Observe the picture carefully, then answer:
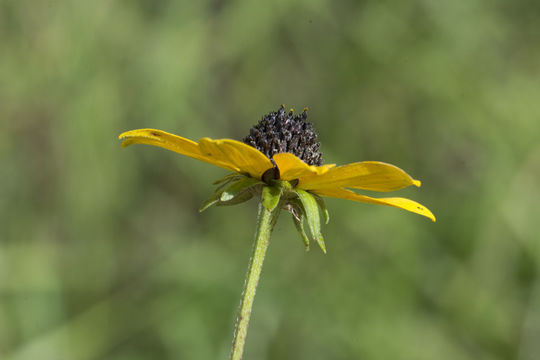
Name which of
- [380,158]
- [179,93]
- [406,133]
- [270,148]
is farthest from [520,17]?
[270,148]

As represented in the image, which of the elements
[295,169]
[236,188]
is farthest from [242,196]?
[295,169]

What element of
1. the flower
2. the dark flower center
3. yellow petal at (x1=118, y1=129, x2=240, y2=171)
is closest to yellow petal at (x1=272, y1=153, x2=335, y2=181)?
the flower

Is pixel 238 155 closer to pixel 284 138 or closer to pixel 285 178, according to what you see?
pixel 285 178

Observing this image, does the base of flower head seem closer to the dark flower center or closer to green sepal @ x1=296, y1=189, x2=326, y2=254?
green sepal @ x1=296, y1=189, x2=326, y2=254

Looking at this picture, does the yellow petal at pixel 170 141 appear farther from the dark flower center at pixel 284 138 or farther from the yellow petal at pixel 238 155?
the dark flower center at pixel 284 138

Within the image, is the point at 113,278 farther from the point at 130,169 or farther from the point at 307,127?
the point at 307,127

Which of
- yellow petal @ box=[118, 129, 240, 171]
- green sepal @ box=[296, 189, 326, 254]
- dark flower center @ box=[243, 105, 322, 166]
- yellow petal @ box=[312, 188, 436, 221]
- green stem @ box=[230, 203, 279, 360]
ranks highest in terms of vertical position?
dark flower center @ box=[243, 105, 322, 166]

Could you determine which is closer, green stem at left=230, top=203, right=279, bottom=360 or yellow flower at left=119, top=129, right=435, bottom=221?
green stem at left=230, top=203, right=279, bottom=360
